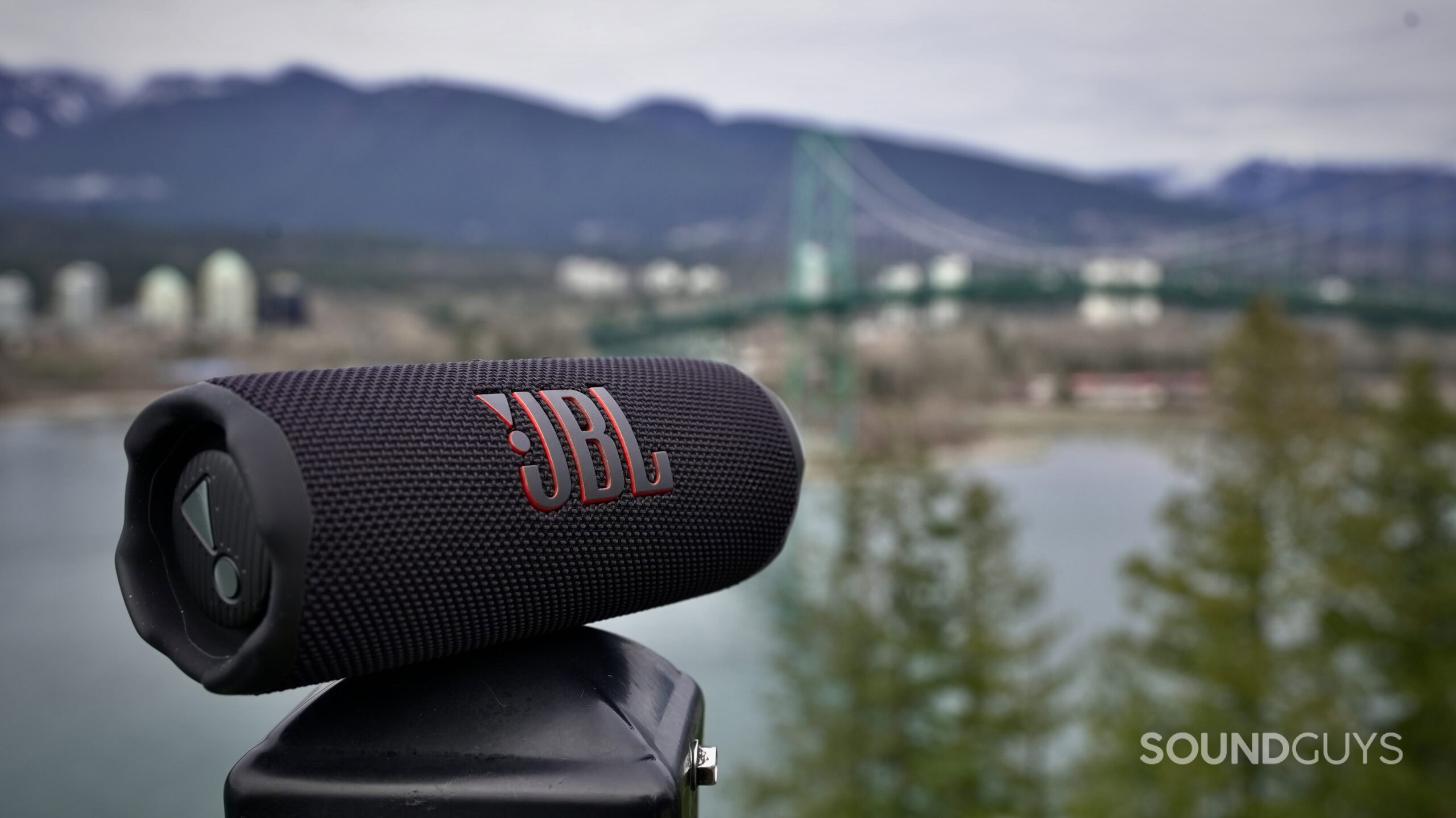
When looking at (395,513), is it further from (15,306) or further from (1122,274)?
(1122,274)

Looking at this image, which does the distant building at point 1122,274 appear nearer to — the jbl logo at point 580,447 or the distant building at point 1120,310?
the distant building at point 1120,310

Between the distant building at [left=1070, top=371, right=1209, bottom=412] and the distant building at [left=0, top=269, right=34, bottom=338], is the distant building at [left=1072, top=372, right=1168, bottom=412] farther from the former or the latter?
the distant building at [left=0, top=269, right=34, bottom=338]

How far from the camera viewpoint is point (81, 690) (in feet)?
20.3

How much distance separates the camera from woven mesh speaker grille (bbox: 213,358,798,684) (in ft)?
1.17

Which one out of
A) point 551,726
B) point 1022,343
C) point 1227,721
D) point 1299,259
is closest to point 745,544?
point 551,726

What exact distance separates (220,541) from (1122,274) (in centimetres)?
1183

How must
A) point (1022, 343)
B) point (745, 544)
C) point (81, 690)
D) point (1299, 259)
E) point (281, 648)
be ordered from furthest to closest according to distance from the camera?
point (1299, 259), point (1022, 343), point (81, 690), point (745, 544), point (281, 648)

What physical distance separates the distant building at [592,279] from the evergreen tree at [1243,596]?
3908 millimetres

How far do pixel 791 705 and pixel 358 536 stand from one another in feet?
27.8

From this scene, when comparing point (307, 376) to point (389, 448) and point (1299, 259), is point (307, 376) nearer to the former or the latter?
point (389, 448)

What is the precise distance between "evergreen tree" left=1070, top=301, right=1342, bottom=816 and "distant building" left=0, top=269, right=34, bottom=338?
21.4 feet

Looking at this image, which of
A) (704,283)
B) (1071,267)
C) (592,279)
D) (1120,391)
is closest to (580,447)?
(704,283)

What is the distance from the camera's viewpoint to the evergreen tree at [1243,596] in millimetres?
6402

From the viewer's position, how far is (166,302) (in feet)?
19.9
